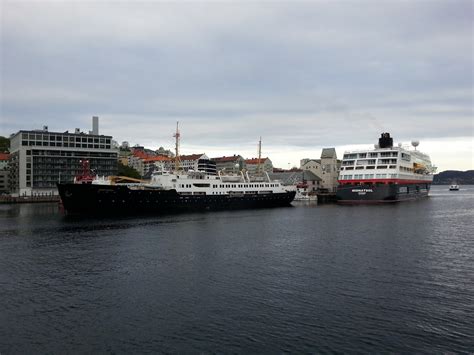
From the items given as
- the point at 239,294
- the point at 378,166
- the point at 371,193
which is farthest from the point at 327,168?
the point at 239,294

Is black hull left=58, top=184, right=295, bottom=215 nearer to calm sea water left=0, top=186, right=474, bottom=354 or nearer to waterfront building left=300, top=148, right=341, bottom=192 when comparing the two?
calm sea water left=0, top=186, right=474, bottom=354

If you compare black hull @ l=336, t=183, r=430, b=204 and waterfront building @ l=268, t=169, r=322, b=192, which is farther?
waterfront building @ l=268, t=169, r=322, b=192

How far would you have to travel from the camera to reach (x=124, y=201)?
2741 inches

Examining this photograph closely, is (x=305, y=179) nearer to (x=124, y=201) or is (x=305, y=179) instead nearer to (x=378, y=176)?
(x=378, y=176)

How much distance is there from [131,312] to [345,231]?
31.1 metres

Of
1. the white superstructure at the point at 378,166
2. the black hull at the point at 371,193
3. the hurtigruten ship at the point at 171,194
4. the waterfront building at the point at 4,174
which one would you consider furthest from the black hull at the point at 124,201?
the waterfront building at the point at 4,174

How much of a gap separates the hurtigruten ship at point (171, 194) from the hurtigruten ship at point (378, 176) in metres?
14.9

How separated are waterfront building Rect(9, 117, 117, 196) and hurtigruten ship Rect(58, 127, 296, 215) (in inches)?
1963

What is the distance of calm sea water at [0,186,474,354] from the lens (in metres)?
16.3

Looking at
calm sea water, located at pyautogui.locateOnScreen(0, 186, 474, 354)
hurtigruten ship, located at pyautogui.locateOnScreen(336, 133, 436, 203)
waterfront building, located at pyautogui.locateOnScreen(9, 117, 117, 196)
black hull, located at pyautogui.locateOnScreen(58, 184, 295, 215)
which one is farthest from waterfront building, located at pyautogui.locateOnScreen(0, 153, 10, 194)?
calm sea water, located at pyautogui.locateOnScreen(0, 186, 474, 354)

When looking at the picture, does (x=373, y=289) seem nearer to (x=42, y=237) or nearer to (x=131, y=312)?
(x=131, y=312)

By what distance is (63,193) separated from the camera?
226 feet

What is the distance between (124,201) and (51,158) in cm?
7023

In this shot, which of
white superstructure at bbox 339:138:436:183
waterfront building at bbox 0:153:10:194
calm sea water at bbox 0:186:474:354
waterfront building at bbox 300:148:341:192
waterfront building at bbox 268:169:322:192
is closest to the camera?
calm sea water at bbox 0:186:474:354
